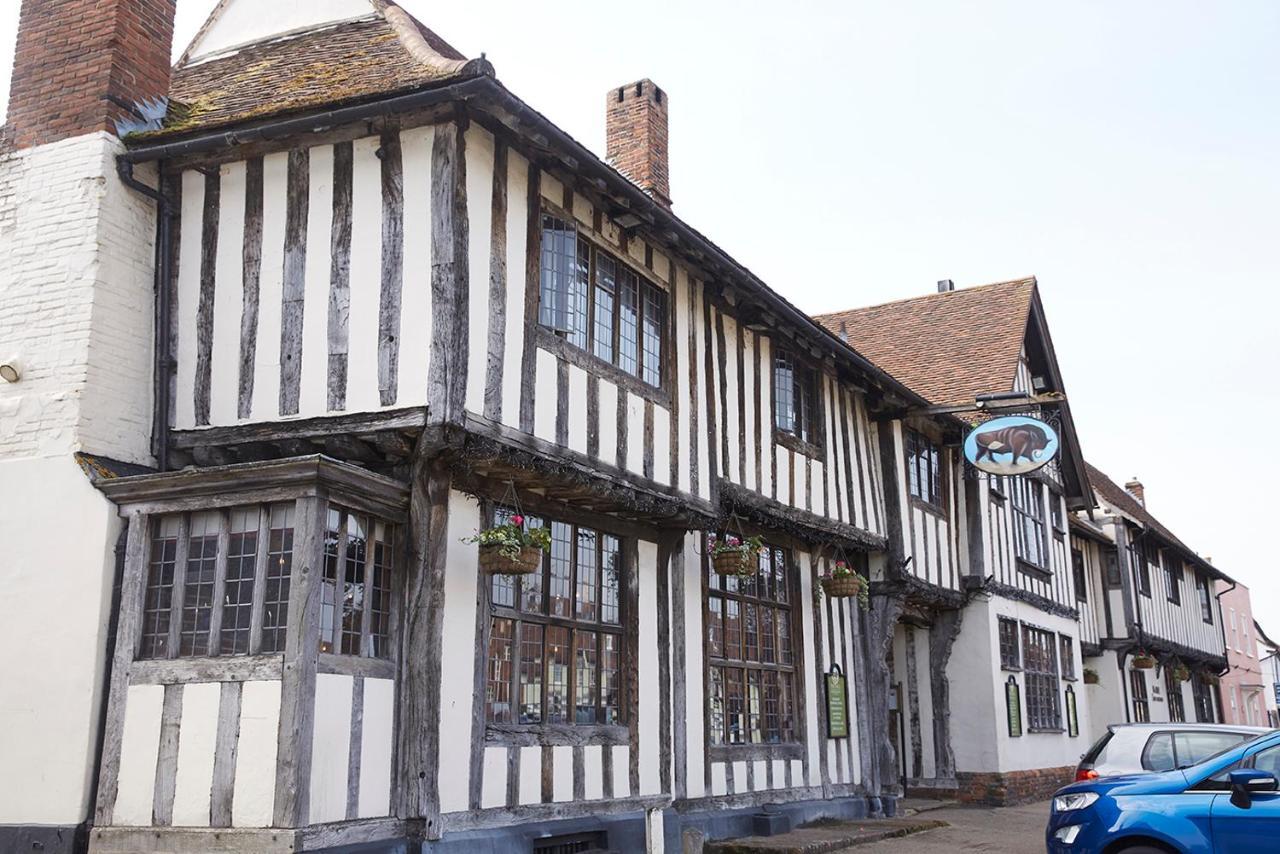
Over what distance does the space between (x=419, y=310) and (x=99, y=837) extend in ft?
13.4

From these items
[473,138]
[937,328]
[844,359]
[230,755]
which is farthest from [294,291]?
[937,328]

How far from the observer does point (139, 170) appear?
31.4ft

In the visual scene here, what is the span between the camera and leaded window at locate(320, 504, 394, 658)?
26.1 feet

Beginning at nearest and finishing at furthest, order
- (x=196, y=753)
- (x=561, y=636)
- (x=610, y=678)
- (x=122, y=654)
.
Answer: (x=196, y=753) < (x=122, y=654) < (x=561, y=636) < (x=610, y=678)

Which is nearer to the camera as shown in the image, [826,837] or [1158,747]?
[1158,747]

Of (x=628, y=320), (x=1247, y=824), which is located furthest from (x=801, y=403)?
(x=1247, y=824)

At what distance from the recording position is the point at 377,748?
26.6 feet

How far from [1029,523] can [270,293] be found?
50.8 feet

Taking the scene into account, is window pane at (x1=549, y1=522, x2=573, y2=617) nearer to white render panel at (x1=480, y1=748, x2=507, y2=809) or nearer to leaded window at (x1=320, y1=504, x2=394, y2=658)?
A: white render panel at (x1=480, y1=748, x2=507, y2=809)

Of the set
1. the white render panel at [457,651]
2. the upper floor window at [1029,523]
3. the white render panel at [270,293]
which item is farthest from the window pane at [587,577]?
the upper floor window at [1029,523]

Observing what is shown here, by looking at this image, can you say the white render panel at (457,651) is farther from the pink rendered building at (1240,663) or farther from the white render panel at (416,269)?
the pink rendered building at (1240,663)

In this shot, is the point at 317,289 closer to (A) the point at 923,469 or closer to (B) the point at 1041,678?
(A) the point at 923,469

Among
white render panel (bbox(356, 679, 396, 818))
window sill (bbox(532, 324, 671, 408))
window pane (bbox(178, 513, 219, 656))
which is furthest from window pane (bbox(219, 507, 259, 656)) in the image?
window sill (bbox(532, 324, 671, 408))

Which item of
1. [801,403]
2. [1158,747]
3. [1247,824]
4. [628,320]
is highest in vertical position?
[801,403]
